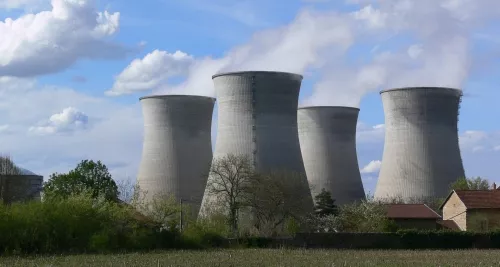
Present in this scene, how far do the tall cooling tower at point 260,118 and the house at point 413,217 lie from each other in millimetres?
4651

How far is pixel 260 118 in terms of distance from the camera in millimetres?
35219

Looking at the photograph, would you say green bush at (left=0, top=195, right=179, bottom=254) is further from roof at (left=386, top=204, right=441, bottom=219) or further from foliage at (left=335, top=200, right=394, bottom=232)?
roof at (left=386, top=204, right=441, bottom=219)

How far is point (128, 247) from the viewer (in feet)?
84.4

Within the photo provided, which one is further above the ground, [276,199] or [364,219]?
[276,199]

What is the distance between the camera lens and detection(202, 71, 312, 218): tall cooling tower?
35094 millimetres

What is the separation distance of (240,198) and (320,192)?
858cm

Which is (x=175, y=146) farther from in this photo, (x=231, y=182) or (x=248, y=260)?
(x=248, y=260)

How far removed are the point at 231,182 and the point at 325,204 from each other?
7.99 m

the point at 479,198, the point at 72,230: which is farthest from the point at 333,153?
the point at 72,230

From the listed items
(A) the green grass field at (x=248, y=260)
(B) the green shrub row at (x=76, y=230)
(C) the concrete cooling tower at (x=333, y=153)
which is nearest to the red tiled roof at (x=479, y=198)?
(C) the concrete cooling tower at (x=333, y=153)

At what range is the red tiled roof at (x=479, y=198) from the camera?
36.0 metres

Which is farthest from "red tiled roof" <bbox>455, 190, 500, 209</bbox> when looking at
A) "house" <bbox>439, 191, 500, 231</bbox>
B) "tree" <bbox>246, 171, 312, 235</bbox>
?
"tree" <bbox>246, 171, 312, 235</bbox>

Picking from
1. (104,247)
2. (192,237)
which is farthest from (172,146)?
(104,247)

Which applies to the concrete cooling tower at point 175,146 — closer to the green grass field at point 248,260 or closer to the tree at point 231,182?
the tree at point 231,182
